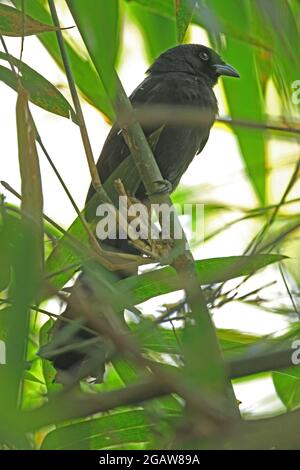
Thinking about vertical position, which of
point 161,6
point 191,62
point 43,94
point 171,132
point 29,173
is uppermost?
point 191,62

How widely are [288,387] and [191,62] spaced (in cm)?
211

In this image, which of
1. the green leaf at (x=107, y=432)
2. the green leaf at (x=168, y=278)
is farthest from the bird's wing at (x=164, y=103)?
the green leaf at (x=107, y=432)

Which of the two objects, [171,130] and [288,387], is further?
[171,130]

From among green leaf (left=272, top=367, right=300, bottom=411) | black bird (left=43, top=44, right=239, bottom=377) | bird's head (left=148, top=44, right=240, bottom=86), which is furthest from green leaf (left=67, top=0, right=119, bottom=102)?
bird's head (left=148, top=44, right=240, bottom=86)

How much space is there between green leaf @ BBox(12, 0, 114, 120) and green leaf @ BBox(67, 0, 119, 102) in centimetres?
36

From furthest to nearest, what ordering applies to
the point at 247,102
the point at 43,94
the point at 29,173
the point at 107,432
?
the point at 247,102, the point at 43,94, the point at 107,432, the point at 29,173

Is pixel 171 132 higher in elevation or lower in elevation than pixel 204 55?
lower

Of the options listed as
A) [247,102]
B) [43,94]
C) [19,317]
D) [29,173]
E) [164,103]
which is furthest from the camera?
[164,103]

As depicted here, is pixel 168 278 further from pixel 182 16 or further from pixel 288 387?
pixel 182 16

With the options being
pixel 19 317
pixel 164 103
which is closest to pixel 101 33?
pixel 19 317

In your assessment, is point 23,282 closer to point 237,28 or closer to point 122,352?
point 122,352

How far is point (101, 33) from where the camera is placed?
2.76 ft
